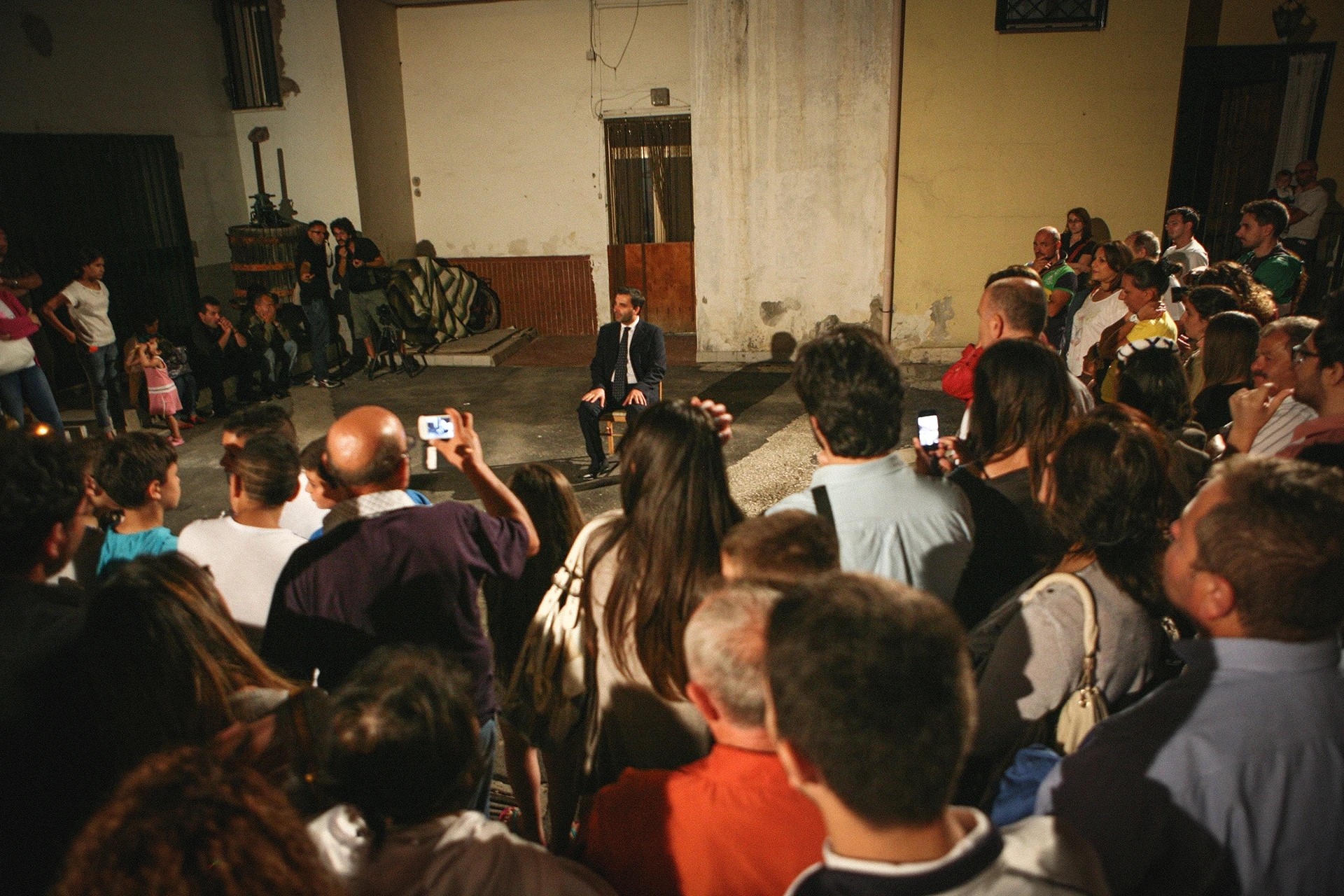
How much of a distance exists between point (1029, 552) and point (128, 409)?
30.8 ft

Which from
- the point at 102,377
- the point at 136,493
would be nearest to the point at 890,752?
the point at 136,493

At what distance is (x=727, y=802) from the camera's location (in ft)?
4.68

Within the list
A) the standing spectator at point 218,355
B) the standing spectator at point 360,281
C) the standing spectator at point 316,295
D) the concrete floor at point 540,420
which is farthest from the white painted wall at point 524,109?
the standing spectator at point 218,355

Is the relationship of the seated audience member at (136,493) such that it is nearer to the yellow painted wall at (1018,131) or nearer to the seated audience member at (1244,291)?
the seated audience member at (1244,291)

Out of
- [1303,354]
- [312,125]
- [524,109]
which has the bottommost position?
[1303,354]

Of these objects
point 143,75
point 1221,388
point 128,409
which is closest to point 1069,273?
point 1221,388

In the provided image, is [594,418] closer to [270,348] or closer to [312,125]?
[270,348]

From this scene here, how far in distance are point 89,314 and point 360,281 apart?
3.19m

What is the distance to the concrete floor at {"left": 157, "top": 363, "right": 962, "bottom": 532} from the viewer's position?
643 centimetres

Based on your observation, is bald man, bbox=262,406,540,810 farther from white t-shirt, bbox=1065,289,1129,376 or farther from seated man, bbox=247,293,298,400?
seated man, bbox=247,293,298,400

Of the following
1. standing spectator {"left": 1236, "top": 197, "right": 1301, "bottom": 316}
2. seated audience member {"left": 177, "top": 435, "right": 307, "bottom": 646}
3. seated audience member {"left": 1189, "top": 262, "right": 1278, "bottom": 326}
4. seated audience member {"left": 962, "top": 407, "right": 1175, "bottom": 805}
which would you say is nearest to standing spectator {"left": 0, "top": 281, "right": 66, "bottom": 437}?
seated audience member {"left": 177, "top": 435, "right": 307, "bottom": 646}

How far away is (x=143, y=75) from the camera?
10.4 meters

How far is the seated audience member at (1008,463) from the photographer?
267 cm

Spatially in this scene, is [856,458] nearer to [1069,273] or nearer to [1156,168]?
[1069,273]
